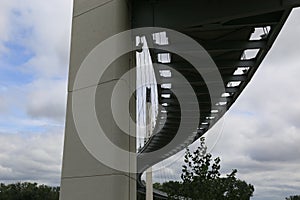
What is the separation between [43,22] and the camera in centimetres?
1105

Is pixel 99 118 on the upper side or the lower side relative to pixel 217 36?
lower

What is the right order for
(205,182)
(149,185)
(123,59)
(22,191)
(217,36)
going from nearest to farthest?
1. (123,59)
2. (205,182)
3. (22,191)
4. (217,36)
5. (149,185)

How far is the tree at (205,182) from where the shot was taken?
31.2 feet

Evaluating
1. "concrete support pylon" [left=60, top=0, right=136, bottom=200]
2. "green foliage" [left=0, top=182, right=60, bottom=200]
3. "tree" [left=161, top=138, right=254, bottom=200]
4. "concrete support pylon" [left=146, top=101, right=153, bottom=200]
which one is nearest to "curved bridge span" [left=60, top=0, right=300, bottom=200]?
"concrete support pylon" [left=60, top=0, right=136, bottom=200]

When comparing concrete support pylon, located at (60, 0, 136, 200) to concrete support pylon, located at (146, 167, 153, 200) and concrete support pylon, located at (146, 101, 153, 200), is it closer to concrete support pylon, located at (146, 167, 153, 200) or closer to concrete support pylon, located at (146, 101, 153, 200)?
concrete support pylon, located at (146, 101, 153, 200)

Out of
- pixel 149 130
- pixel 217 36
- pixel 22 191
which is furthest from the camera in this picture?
pixel 149 130

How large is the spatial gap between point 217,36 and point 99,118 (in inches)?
255

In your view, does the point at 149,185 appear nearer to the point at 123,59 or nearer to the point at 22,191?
the point at 22,191

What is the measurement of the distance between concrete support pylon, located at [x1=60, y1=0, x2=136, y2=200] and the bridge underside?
1.13 meters

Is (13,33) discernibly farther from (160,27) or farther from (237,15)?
(237,15)

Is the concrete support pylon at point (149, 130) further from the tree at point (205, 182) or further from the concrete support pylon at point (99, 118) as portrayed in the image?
the concrete support pylon at point (99, 118)

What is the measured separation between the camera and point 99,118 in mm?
5105

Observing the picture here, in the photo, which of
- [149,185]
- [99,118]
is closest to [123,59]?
[99,118]

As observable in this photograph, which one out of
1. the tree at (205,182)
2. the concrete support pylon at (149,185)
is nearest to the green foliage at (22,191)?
the tree at (205,182)
